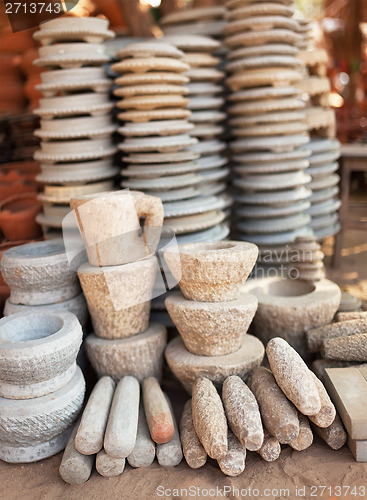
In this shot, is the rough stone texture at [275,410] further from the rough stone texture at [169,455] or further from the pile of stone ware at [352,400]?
the rough stone texture at [169,455]

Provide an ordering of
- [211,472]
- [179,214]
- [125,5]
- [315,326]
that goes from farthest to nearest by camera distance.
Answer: [125,5] → [179,214] → [315,326] → [211,472]

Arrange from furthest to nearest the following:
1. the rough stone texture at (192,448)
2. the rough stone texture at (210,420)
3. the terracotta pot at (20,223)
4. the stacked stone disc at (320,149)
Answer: the stacked stone disc at (320,149)
the terracotta pot at (20,223)
the rough stone texture at (192,448)
the rough stone texture at (210,420)

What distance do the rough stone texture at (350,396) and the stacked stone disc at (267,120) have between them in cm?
152

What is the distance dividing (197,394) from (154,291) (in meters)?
0.89

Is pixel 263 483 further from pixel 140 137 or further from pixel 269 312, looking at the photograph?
pixel 140 137

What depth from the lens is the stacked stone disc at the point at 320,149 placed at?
455 cm

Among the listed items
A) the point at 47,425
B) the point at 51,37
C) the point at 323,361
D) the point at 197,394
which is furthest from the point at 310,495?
the point at 51,37

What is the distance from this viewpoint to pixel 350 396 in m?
2.29

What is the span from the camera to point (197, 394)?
7.75ft

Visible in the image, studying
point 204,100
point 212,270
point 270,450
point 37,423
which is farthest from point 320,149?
point 37,423

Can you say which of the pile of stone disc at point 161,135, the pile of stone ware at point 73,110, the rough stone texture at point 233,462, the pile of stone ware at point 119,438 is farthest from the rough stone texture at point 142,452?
the pile of stone ware at point 73,110

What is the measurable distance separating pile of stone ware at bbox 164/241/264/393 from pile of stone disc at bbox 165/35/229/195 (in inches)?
50.9

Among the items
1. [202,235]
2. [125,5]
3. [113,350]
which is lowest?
[113,350]

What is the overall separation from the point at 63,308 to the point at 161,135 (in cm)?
140
